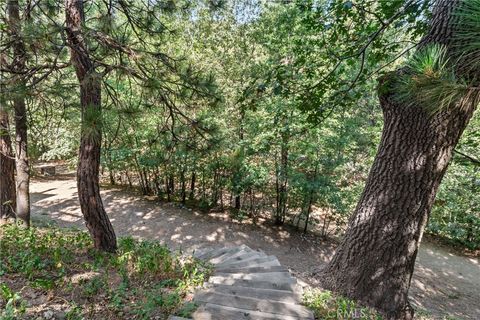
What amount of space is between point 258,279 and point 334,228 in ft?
17.0

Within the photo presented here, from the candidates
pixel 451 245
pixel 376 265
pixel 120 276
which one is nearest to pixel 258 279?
pixel 376 265

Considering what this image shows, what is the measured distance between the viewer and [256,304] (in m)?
2.30

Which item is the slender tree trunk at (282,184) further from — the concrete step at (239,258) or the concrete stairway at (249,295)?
the concrete stairway at (249,295)

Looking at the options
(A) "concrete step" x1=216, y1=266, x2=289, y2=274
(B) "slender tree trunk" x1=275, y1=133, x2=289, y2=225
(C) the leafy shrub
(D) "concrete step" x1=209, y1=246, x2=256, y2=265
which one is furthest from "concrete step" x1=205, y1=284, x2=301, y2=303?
(C) the leafy shrub

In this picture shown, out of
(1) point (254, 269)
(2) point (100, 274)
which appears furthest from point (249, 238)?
(2) point (100, 274)

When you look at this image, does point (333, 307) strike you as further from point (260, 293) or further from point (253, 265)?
point (253, 265)

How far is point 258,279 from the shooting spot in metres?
2.90

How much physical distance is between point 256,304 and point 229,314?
0.30 metres

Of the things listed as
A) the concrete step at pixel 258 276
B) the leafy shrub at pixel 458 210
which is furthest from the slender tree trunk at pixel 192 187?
the leafy shrub at pixel 458 210

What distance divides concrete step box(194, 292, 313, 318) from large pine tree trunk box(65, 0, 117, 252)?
1661 mm

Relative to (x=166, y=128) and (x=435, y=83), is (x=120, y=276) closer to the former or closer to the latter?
(x=166, y=128)

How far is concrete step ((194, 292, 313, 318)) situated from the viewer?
2.23 metres

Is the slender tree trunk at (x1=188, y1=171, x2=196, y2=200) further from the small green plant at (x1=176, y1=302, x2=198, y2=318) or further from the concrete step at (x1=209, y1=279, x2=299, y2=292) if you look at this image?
the small green plant at (x1=176, y1=302, x2=198, y2=318)

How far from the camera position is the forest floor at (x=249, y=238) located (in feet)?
17.7
